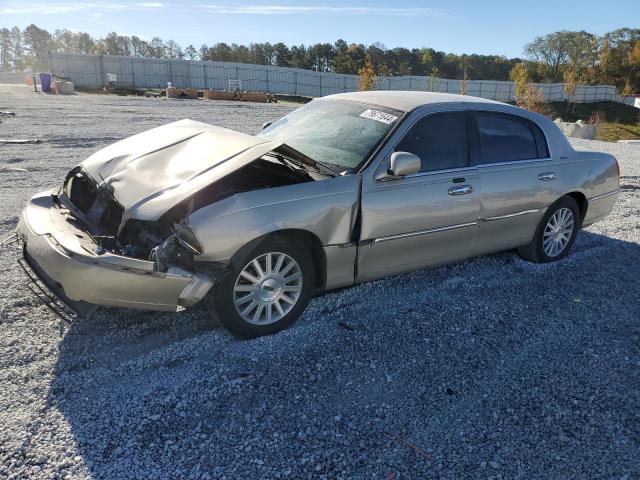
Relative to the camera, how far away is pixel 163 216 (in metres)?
3.43

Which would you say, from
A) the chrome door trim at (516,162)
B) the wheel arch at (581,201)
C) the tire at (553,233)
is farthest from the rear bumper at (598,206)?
A: the chrome door trim at (516,162)

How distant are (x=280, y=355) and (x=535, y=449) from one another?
5.40 feet

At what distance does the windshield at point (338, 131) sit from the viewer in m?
4.17

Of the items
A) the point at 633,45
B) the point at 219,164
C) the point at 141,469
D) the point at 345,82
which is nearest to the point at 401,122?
the point at 219,164

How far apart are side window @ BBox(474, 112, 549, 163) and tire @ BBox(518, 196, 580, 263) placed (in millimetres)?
618

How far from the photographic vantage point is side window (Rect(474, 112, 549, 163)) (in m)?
4.76

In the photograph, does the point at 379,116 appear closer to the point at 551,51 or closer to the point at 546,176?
the point at 546,176

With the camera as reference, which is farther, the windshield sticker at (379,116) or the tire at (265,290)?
the windshield sticker at (379,116)

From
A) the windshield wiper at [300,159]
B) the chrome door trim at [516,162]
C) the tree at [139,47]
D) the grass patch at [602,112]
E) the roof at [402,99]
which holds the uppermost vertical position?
the tree at [139,47]

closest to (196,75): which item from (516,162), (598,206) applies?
(598,206)

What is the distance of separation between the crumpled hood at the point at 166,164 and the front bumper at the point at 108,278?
0.37m

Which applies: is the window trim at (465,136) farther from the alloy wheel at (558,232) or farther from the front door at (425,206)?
the alloy wheel at (558,232)

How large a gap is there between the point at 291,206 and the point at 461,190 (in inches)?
Result: 65.6

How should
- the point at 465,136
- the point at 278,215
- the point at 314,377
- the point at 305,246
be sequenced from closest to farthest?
1. the point at 314,377
2. the point at 278,215
3. the point at 305,246
4. the point at 465,136
